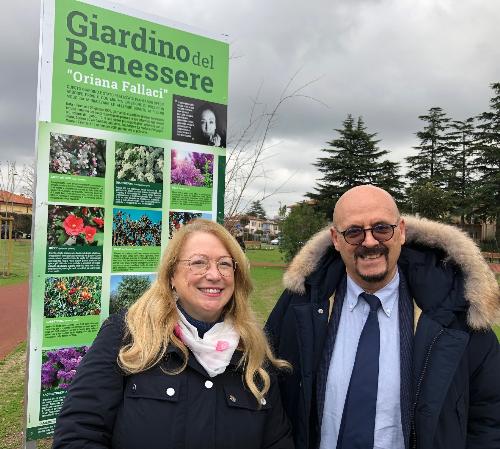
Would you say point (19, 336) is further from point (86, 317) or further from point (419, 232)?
point (419, 232)

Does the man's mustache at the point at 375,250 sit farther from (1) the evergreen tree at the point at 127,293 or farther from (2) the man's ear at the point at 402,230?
(1) the evergreen tree at the point at 127,293

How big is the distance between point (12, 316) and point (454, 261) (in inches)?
410

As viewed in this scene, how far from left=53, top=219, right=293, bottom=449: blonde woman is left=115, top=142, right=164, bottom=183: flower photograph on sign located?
1.24m

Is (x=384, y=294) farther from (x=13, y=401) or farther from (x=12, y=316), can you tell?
(x=12, y=316)

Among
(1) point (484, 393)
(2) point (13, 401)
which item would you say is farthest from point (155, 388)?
(2) point (13, 401)

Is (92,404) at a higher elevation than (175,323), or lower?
lower

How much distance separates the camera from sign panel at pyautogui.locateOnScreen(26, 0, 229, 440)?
287 centimetres

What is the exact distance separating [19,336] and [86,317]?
6.58m

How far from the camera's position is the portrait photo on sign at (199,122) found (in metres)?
3.40

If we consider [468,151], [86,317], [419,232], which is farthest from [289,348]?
[468,151]

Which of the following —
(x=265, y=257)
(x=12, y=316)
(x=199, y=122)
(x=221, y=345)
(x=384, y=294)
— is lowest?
(x=12, y=316)

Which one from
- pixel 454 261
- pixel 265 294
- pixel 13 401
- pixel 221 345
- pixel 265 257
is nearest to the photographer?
pixel 221 345

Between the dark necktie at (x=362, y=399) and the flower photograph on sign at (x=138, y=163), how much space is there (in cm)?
190

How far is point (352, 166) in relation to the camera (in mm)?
43250
